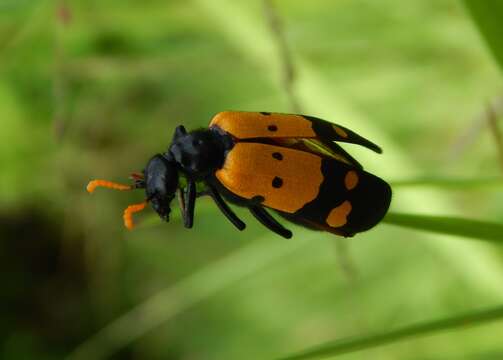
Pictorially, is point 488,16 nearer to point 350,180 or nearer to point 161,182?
point 350,180

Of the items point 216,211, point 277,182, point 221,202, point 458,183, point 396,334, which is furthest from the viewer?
point 216,211

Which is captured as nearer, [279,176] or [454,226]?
[454,226]

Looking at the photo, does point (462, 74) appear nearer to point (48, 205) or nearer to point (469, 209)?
point (469, 209)

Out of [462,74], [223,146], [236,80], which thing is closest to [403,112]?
[462,74]

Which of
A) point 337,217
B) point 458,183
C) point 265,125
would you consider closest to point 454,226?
point 458,183

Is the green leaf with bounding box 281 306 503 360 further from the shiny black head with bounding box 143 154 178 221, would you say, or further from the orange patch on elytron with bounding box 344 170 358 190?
the shiny black head with bounding box 143 154 178 221

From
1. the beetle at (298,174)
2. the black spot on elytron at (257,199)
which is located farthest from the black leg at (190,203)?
the black spot on elytron at (257,199)

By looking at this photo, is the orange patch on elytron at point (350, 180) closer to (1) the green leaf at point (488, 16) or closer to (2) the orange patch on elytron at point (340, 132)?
(2) the orange patch on elytron at point (340, 132)
